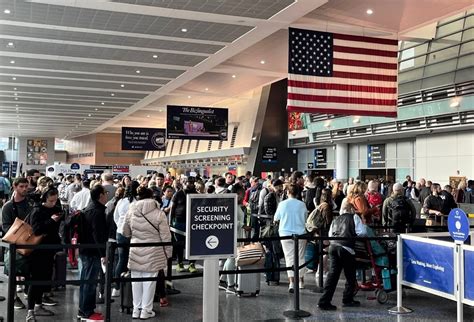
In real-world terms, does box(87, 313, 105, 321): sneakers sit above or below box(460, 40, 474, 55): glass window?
below

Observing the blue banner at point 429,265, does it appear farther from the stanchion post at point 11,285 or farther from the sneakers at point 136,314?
the stanchion post at point 11,285

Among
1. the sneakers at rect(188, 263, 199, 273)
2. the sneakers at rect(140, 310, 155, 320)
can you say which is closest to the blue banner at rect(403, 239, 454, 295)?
the sneakers at rect(140, 310, 155, 320)

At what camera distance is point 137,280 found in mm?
6238

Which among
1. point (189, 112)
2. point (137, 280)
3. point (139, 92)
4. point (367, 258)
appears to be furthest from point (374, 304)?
point (139, 92)

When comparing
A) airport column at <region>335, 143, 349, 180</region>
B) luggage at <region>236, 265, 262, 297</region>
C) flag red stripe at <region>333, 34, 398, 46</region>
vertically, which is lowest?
luggage at <region>236, 265, 262, 297</region>

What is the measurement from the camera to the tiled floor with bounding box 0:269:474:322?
666 centimetres

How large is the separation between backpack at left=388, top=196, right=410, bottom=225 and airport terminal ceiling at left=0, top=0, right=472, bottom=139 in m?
5.16

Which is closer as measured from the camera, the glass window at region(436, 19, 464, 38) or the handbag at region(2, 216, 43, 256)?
the handbag at region(2, 216, 43, 256)

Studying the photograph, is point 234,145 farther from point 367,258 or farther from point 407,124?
point 367,258

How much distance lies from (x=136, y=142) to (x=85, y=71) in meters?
Answer: 11.2

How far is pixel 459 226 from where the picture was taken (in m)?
5.94

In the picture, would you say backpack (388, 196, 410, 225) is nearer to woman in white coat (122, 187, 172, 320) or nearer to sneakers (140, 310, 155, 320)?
woman in white coat (122, 187, 172, 320)

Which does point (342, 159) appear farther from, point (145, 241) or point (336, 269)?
point (145, 241)

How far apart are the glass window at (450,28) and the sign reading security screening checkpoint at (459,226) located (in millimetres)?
15817
